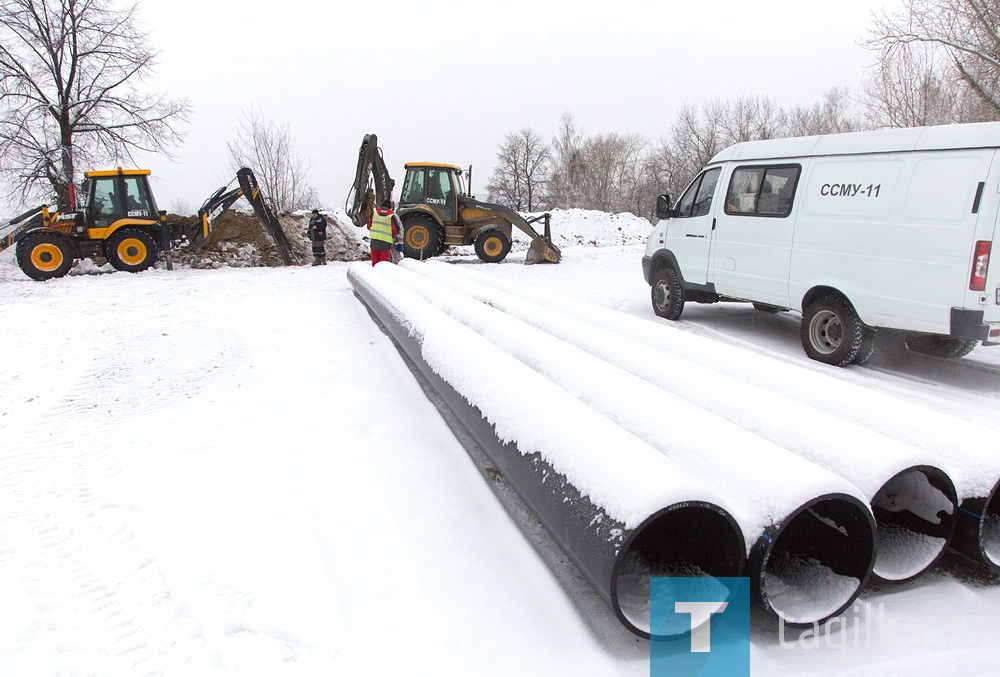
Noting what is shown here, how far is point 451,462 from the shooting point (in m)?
4.13

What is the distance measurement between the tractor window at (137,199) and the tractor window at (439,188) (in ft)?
22.3

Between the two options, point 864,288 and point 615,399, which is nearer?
point 615,399

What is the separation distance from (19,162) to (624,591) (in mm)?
25936

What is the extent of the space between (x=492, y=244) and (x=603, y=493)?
596 inches

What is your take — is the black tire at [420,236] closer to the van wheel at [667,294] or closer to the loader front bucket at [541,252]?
the loader front bucket at [541,252]

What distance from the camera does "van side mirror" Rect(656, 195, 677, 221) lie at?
8.49m

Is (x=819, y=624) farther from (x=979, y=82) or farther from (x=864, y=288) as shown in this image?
(x=979, y=82)

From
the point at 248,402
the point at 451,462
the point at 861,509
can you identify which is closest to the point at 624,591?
the point at 861,509

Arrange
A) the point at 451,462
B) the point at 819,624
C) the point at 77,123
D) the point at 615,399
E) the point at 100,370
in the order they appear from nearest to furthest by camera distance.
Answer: the point at 819,624
the point at 615,399
the point at 451,462
the point at 100,370
the point at 77,123

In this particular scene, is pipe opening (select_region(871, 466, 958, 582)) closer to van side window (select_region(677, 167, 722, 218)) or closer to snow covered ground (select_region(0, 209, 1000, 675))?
→ snow covered ground (select_region(0, 209, 1000, 675))

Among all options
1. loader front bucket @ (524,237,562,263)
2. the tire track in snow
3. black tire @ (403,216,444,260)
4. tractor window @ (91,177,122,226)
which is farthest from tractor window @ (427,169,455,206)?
the tire track in snow

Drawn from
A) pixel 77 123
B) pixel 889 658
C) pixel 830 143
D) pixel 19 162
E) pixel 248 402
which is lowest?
pixel 889 658

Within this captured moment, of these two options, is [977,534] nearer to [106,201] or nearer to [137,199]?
[137,199]

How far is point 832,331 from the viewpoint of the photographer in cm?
662
